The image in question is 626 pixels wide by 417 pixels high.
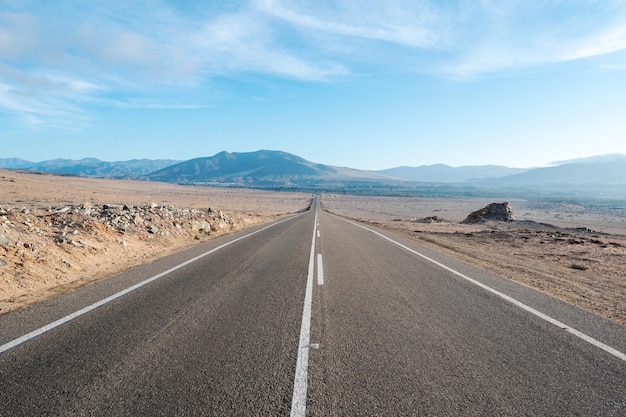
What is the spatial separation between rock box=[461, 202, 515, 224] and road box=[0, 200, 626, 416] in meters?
35.3

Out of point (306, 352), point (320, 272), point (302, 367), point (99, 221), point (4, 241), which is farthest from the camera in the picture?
point (99, 221)

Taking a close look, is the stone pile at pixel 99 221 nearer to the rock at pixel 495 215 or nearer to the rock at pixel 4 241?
the rock at pixel 4 241

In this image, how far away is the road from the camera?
11.6ft

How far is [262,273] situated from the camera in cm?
934

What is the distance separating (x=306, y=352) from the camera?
462 cm

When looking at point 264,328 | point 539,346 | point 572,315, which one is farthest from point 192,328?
point 572,315

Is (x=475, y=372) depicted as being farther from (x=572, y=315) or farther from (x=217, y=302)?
(x=217, y=302)

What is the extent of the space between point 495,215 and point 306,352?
41.8 metres

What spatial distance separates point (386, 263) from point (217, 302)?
626 cm

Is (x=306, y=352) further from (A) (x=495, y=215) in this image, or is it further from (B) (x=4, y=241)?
(A) (x=495, y=215)

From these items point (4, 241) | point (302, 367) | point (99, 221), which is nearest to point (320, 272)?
point (302, 367)

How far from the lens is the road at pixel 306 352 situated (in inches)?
139

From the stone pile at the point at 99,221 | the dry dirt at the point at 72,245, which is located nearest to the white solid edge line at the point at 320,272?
the dry dirt at the point at 72,245

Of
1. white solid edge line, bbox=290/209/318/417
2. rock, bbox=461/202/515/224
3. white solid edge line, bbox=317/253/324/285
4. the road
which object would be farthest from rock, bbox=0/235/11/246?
rock, bbox=461/202/515/224
